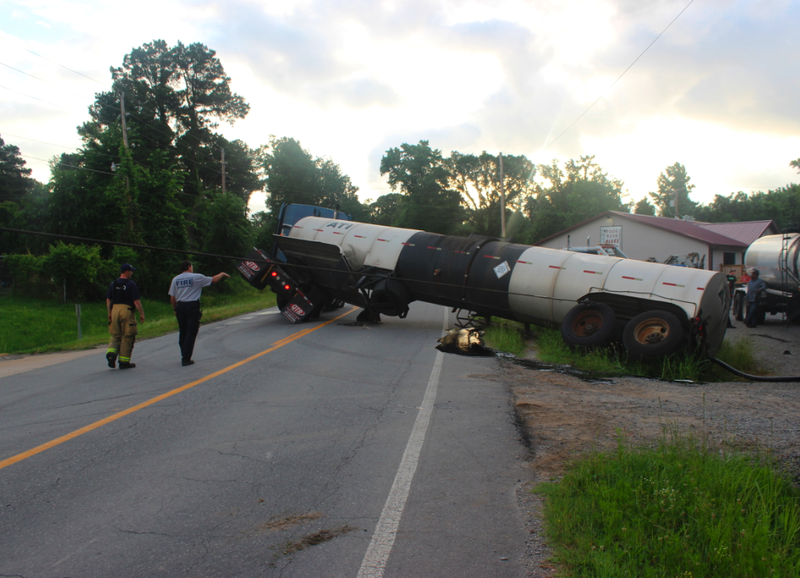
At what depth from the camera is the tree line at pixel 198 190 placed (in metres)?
30.3

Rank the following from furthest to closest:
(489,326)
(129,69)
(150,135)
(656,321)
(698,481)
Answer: (129,69), (150,135), (489,326), (656,321), (698,481)

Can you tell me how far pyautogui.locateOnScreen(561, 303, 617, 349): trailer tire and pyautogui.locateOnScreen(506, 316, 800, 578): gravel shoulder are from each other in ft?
4.47

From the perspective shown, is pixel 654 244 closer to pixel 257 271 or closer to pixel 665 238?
pixel 665 238

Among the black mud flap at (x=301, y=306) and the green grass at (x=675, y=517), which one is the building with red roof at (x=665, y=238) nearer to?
the black mud flap at (x=301, y=306)

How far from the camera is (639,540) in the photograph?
124 inches

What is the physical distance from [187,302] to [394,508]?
6558 mm

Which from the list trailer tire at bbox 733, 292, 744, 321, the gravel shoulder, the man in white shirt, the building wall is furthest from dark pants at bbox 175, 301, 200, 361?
the building wall

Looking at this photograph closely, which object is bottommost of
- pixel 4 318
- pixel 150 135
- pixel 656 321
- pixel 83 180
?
pixel 4 318

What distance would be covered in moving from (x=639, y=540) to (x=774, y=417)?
11.8ft

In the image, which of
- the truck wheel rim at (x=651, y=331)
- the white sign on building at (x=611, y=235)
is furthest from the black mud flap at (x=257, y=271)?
the white sign on building at (x=611, y=235)

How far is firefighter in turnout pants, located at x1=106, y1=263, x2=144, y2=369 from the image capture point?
8.87 m

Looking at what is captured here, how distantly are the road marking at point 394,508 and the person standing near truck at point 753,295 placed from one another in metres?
14.3

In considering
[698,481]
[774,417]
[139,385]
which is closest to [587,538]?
[698,481]

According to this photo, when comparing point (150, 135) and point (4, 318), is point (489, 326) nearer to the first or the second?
point (4, 318)
